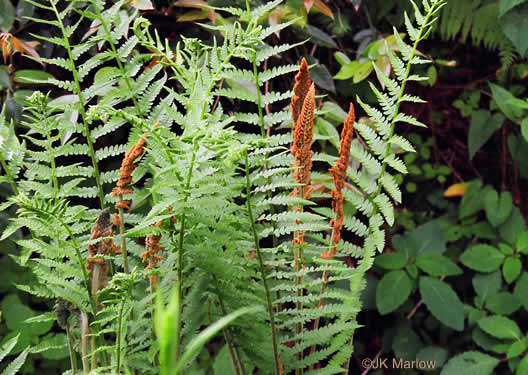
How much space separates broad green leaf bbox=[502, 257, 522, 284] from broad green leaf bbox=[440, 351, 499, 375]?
215mm

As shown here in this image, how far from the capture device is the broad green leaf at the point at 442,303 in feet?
4.30

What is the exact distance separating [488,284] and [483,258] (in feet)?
0.23

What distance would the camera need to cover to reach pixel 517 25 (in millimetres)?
1310

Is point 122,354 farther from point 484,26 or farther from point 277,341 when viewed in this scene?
point 484,26

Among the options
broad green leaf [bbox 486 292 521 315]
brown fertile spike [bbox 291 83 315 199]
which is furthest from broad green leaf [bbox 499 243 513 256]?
brown fertile spike [bbox 291 83 315 199]

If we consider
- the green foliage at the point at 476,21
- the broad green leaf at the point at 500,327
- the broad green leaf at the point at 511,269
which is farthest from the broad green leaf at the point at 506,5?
the broad green leaf at the point at 500,327

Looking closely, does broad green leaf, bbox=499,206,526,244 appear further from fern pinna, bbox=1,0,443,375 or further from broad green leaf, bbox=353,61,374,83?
fern pinna, bbox=1,0,443,375

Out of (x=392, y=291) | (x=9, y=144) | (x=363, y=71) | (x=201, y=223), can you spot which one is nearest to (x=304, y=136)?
(x=201, y=223)

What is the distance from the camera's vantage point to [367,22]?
1520 mm

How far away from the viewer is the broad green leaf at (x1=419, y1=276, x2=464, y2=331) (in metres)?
1.31

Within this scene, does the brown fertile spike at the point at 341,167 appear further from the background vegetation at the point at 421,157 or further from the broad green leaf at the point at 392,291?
the broad green leaf at the point at 392,291

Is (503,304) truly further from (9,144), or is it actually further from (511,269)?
(9,144)

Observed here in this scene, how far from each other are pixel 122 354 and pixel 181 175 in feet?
0.70

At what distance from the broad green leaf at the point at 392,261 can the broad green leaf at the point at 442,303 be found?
7cm
